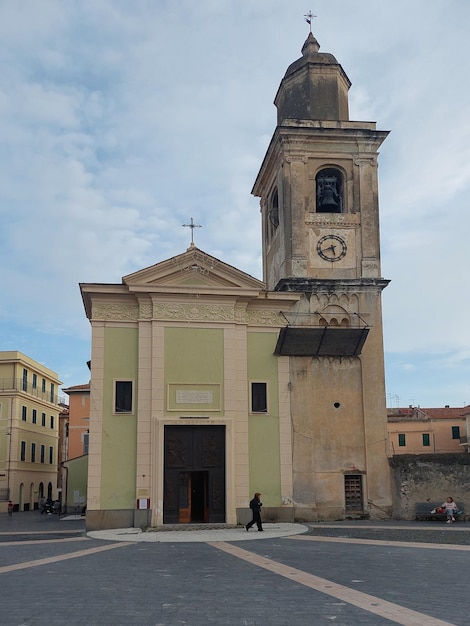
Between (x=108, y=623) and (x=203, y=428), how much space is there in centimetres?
1647

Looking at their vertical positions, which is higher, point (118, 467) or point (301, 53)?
point (301, 53)

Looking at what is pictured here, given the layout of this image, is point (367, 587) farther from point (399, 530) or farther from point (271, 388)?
point (271, 388)

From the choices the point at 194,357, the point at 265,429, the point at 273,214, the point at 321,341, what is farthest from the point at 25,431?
the point at 321,341

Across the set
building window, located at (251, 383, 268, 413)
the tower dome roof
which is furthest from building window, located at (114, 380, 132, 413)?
the tower dome roof

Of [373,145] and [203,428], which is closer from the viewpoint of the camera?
[203,428]

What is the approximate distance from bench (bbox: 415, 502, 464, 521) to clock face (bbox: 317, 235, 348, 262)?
396 inches

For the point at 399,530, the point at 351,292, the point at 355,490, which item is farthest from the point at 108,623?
the point at 351,292

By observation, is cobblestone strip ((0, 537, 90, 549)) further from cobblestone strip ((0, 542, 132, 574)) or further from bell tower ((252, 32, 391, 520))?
bell tower ((252, 32, 391, 520))

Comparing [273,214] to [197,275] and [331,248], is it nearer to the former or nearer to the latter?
[331,248]

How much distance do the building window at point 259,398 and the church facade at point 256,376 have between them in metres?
0.04

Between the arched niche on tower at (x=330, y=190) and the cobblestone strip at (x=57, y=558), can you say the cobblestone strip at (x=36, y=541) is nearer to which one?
the cobblestone strip at (x=57, y=558)

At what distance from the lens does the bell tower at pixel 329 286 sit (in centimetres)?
2592

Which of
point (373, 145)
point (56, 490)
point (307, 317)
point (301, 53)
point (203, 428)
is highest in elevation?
point (301, 53)

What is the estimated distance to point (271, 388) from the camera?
26000 mm
